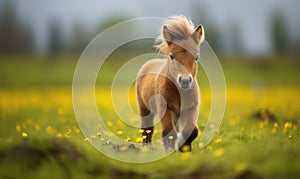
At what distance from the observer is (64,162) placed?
6980mm

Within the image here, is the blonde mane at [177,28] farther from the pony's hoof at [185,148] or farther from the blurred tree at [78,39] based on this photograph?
the blurred tree at [78,39]

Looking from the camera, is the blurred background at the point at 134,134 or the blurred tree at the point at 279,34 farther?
the blurred tree at the point at 279,34

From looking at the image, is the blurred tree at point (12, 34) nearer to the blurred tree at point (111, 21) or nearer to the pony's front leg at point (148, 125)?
the blurred tree at point (111, 21)

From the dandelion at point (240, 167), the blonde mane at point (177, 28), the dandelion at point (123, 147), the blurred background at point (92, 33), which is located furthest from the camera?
the blurred background at point (92, 33)

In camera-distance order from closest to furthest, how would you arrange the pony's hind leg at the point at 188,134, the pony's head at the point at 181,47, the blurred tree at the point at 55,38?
the pony's head at the point at 181,47, the pony's hind leg at the point at 188,134, the blurred tree at the point at 55,38

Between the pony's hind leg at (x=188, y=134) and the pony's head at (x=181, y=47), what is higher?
the pony's head at (x=181, y=47)

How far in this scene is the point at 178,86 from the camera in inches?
353

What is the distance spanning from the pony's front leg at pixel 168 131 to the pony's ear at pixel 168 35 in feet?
5.10

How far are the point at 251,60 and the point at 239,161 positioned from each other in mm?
56842

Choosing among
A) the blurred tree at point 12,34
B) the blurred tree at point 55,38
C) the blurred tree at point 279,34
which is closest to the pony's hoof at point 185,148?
the blurred tree at point 12,34

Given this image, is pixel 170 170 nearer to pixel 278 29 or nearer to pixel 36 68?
pixel 36 68

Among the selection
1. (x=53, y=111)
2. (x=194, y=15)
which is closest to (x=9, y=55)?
(x=194, y=15)

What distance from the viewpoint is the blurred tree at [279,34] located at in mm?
80250

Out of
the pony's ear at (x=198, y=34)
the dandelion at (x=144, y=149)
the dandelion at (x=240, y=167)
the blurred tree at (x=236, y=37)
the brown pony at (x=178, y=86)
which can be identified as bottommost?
the blurred tree at (x=236, y=37)
